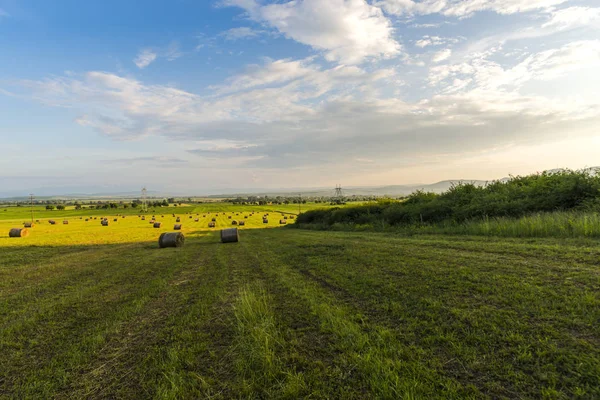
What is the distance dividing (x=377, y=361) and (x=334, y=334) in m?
1.11

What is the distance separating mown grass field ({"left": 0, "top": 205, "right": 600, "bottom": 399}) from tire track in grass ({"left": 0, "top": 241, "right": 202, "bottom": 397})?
0.03 metres

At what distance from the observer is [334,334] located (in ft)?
16.0

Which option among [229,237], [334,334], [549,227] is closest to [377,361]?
[334,334]

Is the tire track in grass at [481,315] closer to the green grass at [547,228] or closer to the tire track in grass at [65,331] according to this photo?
the tire track in grass at [65,331]

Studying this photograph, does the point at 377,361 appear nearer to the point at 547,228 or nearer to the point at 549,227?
the point at 547,228

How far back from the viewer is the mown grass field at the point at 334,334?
354 centimetres

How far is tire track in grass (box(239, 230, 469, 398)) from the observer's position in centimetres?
334

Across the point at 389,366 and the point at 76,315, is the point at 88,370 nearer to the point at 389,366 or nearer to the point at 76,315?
the point at 76,315

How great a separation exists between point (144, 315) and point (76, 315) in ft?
5.72

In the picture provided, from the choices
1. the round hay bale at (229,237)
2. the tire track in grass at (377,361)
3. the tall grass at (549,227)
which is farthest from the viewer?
the round hay bale at (229,237)

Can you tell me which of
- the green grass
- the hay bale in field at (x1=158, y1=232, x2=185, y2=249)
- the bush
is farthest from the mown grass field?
the hay bale in field at (x1=158, y1=232, x2=185, y2=249)

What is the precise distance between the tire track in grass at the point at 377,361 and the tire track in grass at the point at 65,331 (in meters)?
4.14

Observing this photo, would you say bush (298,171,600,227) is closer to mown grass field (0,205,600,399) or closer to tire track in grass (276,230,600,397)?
mown grass field (0,205,600,399)

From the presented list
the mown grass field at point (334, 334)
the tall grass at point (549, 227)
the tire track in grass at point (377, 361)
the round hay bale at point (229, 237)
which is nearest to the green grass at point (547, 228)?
the tall grass at point (549, 227)
